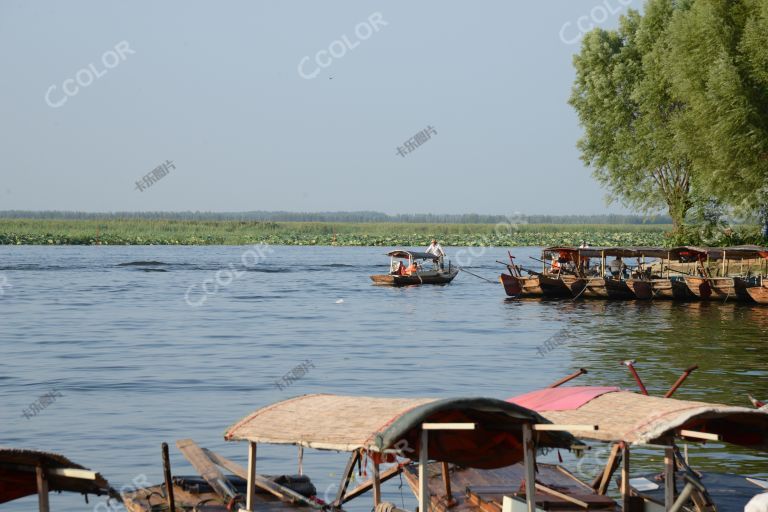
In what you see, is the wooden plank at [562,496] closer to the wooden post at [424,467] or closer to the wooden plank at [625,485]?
the wooden plank at [625,485]

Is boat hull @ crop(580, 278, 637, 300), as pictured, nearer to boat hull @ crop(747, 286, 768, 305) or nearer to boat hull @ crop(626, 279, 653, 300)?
boat hull @ crop(626, 279, 653, 300)

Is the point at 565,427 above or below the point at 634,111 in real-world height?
below

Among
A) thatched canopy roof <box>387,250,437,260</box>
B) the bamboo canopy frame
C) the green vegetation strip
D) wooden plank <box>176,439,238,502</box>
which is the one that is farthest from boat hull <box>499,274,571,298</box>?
the green vegetation strip

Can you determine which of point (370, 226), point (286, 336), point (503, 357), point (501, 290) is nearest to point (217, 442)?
point (503, 357)

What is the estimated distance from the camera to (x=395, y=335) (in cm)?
3216

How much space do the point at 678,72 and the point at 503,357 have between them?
754 inches

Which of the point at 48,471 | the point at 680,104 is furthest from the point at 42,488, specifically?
the point at 680,104

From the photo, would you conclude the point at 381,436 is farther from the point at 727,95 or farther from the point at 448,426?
the point at 727,95

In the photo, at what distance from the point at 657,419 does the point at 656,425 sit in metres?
0.12

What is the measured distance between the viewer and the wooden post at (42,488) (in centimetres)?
Answer: 760

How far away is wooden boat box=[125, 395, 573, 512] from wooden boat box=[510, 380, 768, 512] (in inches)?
22.4

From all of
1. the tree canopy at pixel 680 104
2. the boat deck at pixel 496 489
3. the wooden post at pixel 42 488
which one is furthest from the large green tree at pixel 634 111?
the wooden post at pixel 42 488

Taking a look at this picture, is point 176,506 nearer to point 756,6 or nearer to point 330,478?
point 330,478

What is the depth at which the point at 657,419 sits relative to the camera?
9.10 metres
